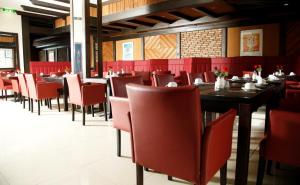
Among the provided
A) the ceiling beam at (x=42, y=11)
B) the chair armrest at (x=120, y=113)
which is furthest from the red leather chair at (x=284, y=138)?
the ceiling beam at (x=42, y=11)

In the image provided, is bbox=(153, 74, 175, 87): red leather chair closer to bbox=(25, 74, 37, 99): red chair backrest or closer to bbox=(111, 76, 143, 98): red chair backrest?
bbox=(111, 76, 143, 98): red chair backrest

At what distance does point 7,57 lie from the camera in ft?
36.6

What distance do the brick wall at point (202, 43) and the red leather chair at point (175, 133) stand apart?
7.64 metres

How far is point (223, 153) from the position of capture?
165cm

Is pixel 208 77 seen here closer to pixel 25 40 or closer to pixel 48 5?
pixel 48 5

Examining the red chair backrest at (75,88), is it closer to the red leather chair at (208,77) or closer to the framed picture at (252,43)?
the red leather chair at (208,77)

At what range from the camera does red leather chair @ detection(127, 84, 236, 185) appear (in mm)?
1273

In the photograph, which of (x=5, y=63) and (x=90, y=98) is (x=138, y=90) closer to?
(x=90, y=98)

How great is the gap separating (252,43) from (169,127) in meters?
7.66

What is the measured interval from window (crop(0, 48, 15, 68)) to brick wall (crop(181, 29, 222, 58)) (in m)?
7.95

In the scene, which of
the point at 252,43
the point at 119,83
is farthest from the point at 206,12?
the point at 119,83

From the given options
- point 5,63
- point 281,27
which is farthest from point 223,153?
point 5,63

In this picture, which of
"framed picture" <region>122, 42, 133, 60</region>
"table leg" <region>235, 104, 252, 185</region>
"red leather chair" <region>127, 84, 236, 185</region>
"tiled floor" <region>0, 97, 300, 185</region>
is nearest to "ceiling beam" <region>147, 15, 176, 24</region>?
"framed picture" <region>122, 42, 133, 60</region>

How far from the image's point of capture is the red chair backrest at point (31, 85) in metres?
5.21
